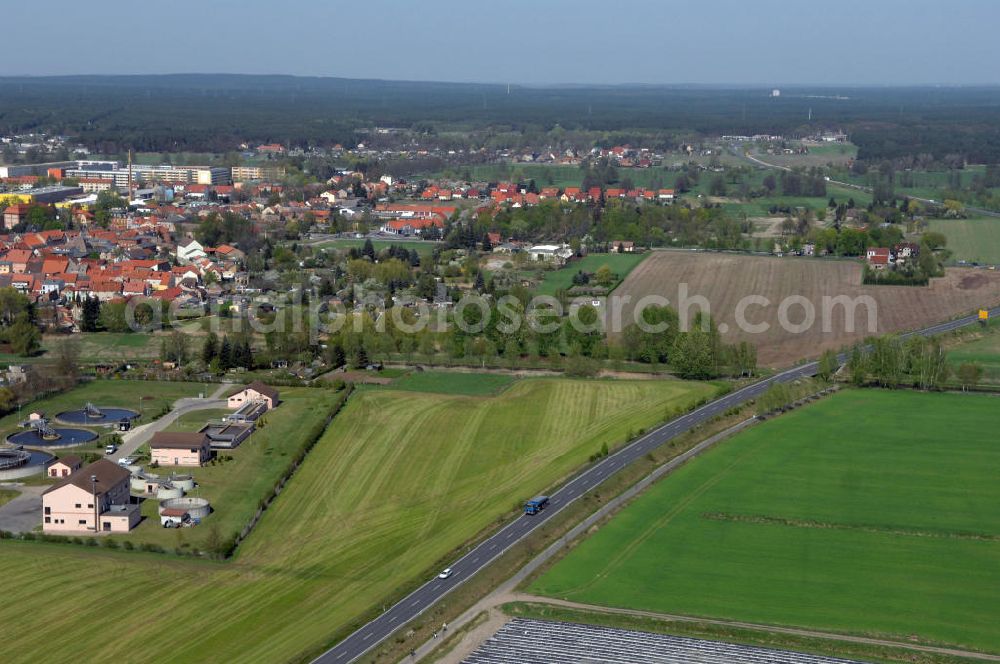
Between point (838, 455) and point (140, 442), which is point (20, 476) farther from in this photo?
point (838, 455)

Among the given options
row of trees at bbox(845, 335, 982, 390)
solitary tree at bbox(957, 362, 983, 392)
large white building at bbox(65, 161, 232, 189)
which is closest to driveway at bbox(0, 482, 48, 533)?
row of trees at bbox(845, 335, 982, 390)

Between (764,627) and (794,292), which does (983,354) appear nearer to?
(794,292)

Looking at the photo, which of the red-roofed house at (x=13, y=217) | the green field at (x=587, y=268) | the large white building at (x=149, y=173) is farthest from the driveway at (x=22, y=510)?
the large white building at (x=149, y=173)

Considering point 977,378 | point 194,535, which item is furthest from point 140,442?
point 977,378

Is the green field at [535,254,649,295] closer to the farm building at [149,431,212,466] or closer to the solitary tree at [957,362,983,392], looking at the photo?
the solitary tree at [957,362,983,392]

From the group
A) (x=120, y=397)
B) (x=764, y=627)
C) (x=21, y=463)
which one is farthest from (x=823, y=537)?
(x=120, y=397)

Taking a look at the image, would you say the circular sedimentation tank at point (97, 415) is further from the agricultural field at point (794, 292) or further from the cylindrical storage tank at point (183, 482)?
the agricultural field at point (794, 292)
